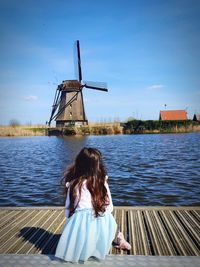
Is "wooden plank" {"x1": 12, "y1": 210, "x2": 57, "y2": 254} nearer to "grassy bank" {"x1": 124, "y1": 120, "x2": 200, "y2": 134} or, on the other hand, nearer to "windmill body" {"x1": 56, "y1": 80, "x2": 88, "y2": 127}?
"windmill body" {"x1": 56, "y1": 80, "x2": 88, "y2": 127}

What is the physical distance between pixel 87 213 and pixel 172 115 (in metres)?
58.6

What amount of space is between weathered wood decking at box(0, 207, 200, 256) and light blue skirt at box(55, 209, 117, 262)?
53 centimetres

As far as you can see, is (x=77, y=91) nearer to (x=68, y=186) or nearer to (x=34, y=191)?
(x=34, y=191)

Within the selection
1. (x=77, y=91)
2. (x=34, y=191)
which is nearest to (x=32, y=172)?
(x=34, y=191)

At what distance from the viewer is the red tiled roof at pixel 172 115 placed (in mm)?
59750

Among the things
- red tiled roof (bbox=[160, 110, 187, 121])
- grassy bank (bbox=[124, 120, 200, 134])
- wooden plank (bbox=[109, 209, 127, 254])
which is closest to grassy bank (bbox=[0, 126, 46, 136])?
grassy bank (bbox=[124, 120, 200, 134])

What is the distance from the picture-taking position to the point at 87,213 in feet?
12.2

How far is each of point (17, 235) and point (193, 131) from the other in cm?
4455

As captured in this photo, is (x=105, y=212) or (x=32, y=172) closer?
(x=105, y=212)

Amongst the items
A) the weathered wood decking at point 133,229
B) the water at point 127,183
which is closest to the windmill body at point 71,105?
the water at point 127,183

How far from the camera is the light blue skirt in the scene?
11.8 ft

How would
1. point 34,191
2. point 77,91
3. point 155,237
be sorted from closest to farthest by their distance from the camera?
point 155,237 < point 34,191 < point 77,91

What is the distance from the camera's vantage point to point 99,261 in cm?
368

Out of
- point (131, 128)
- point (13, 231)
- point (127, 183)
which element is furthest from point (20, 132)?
point (13, 231)
